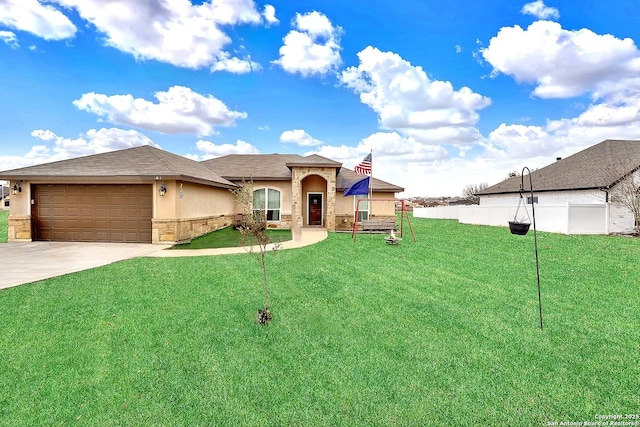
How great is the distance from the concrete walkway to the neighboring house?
17.8m

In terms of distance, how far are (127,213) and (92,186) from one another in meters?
1.92

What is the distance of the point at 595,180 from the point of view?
18.5m

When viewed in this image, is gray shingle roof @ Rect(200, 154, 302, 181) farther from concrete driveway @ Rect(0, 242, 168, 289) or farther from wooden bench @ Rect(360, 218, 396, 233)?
concrete driveway @ Rect(0, 242, 168, 289)

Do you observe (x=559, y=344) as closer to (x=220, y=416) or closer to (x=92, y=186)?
(x=220, y=416)

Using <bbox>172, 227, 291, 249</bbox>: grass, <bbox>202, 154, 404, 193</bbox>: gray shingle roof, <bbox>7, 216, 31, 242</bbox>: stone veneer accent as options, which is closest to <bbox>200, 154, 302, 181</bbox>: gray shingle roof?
<bbox>202, 154, 404, 193</bbox>: gray shingle roof

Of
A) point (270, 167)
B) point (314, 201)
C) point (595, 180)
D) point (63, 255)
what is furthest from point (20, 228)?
point (595, 180)

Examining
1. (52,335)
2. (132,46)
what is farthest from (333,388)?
(132,46)

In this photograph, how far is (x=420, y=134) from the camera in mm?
31188

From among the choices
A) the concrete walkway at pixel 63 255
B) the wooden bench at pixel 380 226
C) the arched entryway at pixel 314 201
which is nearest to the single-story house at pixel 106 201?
the concrete walkway at pixel 63 255

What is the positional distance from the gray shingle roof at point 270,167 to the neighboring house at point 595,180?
1032cm

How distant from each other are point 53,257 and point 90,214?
152 inches

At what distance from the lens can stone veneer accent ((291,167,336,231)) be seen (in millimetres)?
17969

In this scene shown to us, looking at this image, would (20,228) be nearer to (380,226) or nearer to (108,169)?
(108,169)

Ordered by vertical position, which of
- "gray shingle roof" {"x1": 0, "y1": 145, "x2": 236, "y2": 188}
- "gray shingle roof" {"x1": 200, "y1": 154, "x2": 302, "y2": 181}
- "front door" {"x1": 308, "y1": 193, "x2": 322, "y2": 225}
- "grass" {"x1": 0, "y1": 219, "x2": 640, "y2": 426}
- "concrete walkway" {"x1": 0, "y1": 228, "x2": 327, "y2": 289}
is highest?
"gray shingle roof" {"x1": 200, "y1": 154, "x2": 302, "y2": 181}
